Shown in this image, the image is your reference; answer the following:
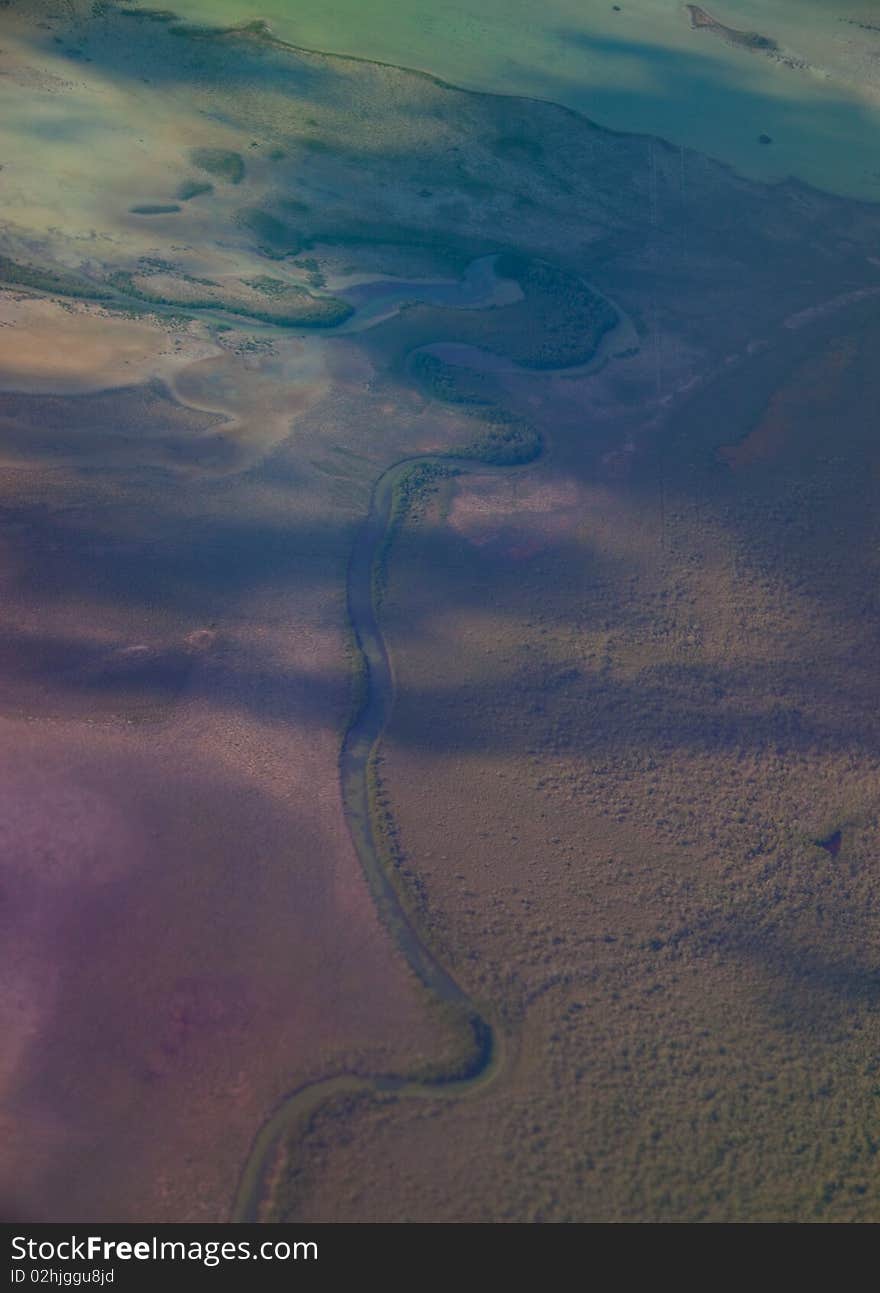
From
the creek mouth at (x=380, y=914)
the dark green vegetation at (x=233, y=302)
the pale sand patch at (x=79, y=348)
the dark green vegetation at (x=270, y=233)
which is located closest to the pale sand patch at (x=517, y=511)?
the creek mouth at (x=380, y=914)

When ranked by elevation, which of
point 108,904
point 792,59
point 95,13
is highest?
point 792,59

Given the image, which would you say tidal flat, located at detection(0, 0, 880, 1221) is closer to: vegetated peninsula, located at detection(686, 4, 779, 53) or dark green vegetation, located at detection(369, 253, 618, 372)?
dark green vegetation, located at detection(369, 253, 618, 372)

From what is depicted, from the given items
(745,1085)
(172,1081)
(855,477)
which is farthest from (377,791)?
(855,477)

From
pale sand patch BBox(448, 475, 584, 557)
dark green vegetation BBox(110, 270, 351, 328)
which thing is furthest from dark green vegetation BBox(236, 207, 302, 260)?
pale sand patch BBox(448, 475, 584, 557)

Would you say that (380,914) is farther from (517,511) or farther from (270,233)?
(270,233)
